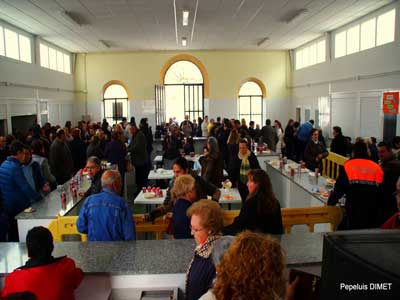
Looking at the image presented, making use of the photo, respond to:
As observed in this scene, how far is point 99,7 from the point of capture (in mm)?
8961

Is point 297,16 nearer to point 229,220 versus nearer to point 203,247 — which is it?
point 229,220

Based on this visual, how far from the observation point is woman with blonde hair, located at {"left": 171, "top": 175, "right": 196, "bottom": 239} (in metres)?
3.29

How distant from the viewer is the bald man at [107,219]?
3.16 m

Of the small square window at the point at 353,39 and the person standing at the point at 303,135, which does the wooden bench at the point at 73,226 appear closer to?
the person standing at the point at 303,135

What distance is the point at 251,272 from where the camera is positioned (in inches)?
58.4

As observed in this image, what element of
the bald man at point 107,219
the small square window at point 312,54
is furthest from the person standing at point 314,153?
the small square window at point 312,54

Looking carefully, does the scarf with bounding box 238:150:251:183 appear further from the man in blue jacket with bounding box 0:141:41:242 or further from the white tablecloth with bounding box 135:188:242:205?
the man in blue jacket with bounding box 0:141:41:242

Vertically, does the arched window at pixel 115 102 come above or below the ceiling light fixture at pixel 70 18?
below

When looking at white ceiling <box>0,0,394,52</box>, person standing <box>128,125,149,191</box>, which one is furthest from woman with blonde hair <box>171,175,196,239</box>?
white ceiling <box>0,0,394,52</box>

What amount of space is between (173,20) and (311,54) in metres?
6.97

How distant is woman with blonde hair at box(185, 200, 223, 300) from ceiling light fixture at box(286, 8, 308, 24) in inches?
337

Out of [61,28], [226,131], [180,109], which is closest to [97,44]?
[61,28]

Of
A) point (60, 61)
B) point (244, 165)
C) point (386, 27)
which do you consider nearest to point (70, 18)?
point (60, 61)

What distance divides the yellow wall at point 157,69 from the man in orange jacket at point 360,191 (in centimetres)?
1340
